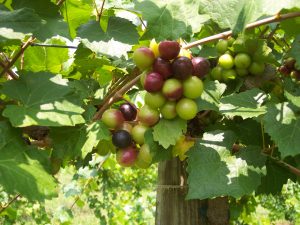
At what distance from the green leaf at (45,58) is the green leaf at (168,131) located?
2.21 feet

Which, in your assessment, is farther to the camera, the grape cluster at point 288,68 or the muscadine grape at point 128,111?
the grape cluster at point 288,68

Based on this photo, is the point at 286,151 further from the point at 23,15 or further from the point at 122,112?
the point at 23,15

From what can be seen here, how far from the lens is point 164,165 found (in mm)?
1736

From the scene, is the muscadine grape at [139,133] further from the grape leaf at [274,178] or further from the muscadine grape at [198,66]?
the grape leaf at [274,178]

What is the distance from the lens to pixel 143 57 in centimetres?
116

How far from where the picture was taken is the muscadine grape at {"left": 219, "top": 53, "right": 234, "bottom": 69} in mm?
1383

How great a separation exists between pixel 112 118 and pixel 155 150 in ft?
0.52

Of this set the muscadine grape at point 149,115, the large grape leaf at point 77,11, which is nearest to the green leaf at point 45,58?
the large grape leaf at point 77,11

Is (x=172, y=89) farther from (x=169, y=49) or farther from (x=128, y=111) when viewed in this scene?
(x=128, y=111)

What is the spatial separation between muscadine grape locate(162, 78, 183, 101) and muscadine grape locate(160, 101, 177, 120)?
0.11 ft

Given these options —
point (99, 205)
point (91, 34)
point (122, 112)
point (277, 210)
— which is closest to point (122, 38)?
point (91, 34)

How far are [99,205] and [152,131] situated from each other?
4749 mm

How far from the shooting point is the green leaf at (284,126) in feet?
3.64

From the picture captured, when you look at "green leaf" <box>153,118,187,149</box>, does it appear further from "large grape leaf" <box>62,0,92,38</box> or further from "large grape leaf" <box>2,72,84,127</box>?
"large grape leaf" <box>62,0,92,38</box>
